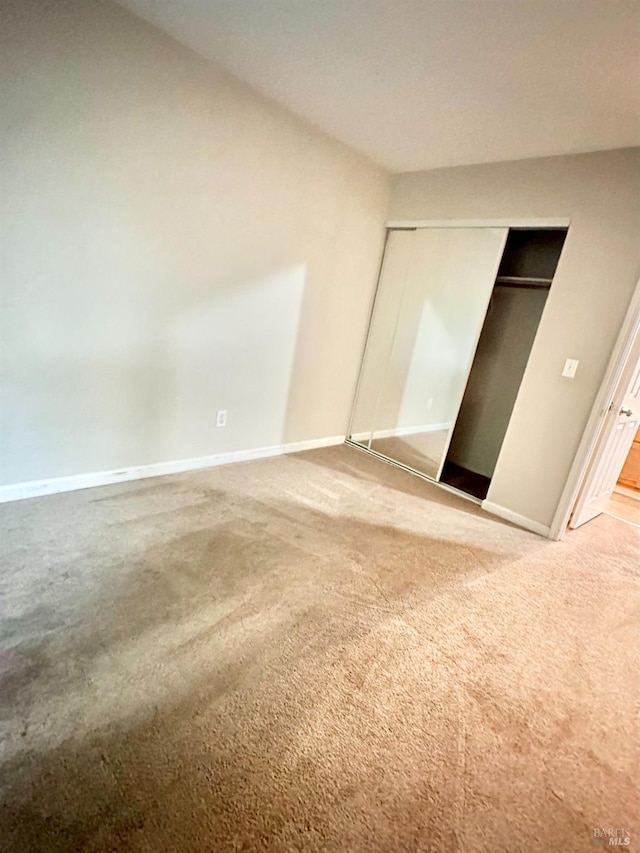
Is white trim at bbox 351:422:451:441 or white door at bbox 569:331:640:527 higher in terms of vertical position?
white door at bbox 569:331:640:527

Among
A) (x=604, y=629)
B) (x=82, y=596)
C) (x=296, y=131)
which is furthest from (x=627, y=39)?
(x=82, y=596)

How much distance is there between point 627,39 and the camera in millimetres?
1597

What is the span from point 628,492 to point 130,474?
14.3 feet

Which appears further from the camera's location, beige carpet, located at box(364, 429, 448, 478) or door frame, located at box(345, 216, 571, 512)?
beige carpet, located at box(364, 429, 448, 478)

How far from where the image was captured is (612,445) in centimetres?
294

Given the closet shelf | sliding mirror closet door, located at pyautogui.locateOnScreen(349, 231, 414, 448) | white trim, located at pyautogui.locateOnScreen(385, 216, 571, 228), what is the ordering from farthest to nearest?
1. sliding mirror closet door, located at pyautogui.locateOnScreen(349, 231, 414, 448)
2. the closet shelf
3. white trim, located at pyautogui.locateOnScreen(385, 216, 571, 228)

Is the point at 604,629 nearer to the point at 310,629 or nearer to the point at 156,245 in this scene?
the point at 310,629

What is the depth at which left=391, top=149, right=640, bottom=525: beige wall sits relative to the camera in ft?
8.10

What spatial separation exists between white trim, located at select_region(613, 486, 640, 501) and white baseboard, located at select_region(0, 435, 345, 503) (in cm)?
301

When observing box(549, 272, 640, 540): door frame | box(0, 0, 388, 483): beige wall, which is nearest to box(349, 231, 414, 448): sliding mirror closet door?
box(0, 0, 388, 483): beige wall

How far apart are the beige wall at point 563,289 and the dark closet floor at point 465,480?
366mm

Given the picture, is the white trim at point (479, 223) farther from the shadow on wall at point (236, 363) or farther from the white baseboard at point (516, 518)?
the white baseboard at point (516, 518)

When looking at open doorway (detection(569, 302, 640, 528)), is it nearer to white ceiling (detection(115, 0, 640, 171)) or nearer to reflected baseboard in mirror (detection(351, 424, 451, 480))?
reflected baseboard in mirror (detection(351, 424, 451, 480))

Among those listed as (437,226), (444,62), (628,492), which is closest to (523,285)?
(437,226)
